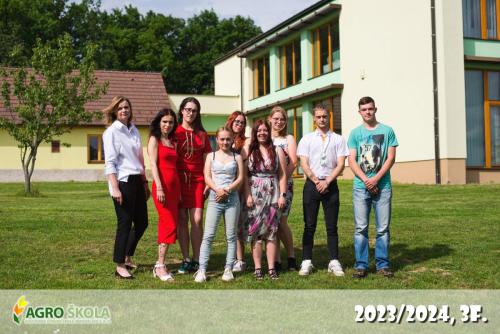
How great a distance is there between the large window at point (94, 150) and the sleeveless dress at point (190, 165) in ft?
94.4

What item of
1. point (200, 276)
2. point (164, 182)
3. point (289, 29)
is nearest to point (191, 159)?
point (164, 182)

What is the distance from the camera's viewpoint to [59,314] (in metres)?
4.91

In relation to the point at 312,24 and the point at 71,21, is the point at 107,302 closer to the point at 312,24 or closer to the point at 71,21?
the point at 312,24

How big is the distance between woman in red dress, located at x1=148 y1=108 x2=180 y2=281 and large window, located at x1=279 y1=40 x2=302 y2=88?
23.2 m

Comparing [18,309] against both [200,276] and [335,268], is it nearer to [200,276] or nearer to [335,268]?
[200,276]

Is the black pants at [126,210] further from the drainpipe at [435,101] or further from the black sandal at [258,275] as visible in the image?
the drainpipe at [435,101]

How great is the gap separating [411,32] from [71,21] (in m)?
43.6

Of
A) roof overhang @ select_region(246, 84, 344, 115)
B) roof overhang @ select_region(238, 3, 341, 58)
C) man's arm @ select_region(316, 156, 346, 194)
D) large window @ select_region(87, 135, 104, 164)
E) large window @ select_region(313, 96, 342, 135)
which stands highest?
roof overhang @ select_region(238, 3, 341, 58)

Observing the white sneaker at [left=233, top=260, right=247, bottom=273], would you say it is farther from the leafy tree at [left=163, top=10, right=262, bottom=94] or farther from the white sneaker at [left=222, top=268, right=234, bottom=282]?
the leafy tree at [left=163, top=10, right=262, bottom=94]

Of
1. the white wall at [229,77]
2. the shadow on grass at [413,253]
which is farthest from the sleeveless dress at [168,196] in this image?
the white wall at [229,77]

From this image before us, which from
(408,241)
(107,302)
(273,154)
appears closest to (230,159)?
(273,154)

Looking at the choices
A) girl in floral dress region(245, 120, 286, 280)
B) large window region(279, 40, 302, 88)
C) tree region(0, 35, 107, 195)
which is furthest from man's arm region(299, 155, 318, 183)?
large window region(279, 40, 302, 88)

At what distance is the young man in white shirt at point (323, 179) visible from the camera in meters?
6.84

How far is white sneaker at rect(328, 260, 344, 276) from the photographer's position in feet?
21.8
